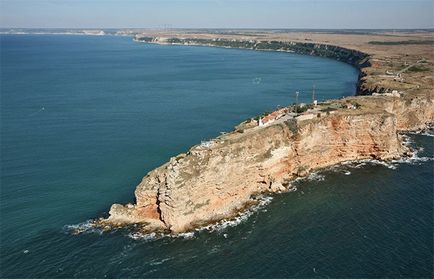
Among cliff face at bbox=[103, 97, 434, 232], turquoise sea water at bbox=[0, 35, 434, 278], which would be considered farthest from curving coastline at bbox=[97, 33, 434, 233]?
turquoise sea water at bbox=[0, 35, 434, 278]

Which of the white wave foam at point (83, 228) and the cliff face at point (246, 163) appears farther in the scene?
the cliff face at point (246, 163)

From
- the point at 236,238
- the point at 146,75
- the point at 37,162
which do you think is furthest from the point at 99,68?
the point at 236,238

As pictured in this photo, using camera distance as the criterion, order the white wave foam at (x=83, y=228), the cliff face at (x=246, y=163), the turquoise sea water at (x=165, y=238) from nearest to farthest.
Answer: the turquoise sea water at (x=165, y=238), the white wave foam at (x=83, y=228), the cliff face at (x=246, y=163)

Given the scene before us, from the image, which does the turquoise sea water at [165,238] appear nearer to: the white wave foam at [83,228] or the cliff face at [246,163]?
the white wave foam at [83,228]

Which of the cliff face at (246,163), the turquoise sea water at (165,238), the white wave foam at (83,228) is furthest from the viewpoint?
the cliff face at (246,163)

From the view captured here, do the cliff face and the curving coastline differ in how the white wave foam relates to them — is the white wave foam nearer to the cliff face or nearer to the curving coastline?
the curving coastline

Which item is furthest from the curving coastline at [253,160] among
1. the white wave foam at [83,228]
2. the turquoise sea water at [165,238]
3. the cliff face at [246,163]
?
the turquoise sea water at [165,238]
